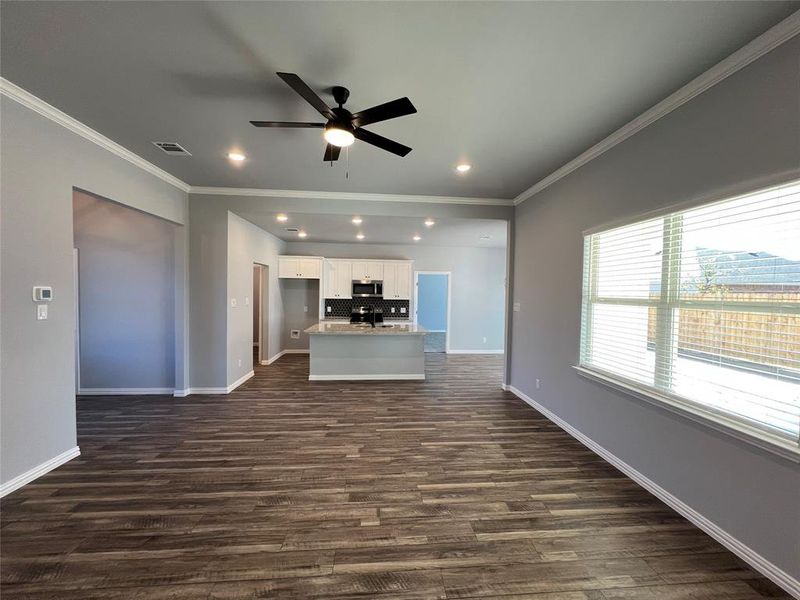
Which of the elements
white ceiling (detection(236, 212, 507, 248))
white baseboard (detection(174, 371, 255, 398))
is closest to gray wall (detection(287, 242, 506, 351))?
white ceiling (detection(236, 212, 507, 248))

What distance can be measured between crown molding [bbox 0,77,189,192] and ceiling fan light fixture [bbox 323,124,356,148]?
7.16 feet

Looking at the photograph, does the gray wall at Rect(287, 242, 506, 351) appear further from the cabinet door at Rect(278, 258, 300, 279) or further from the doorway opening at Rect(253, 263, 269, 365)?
the doorway opening at Rect(253, 263, 269, 365)

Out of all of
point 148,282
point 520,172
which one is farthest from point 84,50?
point 520,172

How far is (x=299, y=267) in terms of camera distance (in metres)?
7.23

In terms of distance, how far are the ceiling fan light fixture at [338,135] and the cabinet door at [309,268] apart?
530cm

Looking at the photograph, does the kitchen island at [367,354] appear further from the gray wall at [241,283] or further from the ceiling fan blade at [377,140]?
the ceiling fan blade at [377,140]

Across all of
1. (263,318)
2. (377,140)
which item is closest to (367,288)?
(263,318)

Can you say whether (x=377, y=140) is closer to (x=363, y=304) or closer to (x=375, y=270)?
(x=375, y=270)

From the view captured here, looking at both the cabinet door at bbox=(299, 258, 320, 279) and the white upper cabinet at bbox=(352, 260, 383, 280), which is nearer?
the cabinet door at bbox=(299, 258, 320, 279)

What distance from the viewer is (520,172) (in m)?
3.59

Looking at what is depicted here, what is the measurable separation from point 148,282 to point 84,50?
3.14 m

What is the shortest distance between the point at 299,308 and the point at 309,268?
3.56ft

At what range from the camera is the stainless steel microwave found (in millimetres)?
7410

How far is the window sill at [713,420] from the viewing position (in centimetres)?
158
